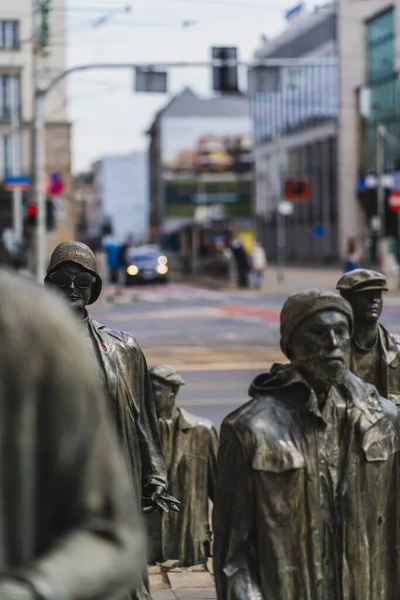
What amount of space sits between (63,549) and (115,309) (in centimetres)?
3435

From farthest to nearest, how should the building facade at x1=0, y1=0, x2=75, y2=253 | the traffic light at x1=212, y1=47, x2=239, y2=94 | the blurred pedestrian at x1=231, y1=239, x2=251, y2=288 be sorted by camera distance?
1. the building facade at x1=0, y1=0, x2=75, y2=253
2. the blurred pedestrian at x1=231, y1=239, x2=251, y2=288
3. the traffic light at x1=212, y1=47, x2=239, y2=94

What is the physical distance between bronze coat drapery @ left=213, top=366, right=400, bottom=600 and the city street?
971 centimetres

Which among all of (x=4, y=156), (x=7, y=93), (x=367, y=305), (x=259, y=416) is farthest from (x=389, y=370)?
(x=4, y=156)

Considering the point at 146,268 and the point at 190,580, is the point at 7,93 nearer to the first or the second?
the point at 146,268

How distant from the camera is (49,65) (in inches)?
1973

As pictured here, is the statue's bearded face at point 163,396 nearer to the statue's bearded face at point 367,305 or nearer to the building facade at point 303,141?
the statue's bearded face at point 367,305

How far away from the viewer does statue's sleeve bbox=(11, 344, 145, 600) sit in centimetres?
156

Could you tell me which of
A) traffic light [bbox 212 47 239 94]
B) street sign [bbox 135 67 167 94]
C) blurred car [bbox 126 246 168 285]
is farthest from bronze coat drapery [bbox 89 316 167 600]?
blurred car [bbox 126 246 168 285]

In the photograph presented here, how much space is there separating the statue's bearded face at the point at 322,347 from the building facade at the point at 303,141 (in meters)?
61.4

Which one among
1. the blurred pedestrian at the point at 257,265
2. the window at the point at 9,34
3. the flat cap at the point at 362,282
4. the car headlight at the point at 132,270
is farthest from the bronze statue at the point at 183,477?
the car headlight at the point at 132,270

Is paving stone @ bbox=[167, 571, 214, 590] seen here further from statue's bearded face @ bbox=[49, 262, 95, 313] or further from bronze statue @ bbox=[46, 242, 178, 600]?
statue's bearded face @ bbox=[49, 262, 95, 313]

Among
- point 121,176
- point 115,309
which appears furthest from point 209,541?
point 121,176

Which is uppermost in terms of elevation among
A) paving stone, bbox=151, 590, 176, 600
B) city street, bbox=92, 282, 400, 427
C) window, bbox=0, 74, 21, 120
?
window, bbox=0, 74, 21, 120

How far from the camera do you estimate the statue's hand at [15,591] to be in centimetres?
149
